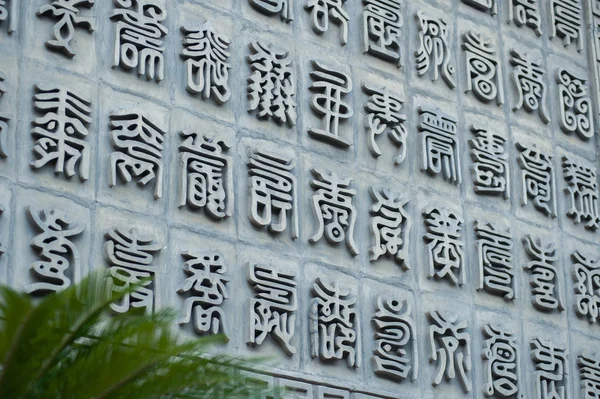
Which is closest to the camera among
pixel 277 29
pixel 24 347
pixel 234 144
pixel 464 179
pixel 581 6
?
pixel 24 347

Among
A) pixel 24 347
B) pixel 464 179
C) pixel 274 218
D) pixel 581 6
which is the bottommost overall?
pixel 24 347

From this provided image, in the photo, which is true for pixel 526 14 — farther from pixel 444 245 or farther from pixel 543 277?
pixel 444 245

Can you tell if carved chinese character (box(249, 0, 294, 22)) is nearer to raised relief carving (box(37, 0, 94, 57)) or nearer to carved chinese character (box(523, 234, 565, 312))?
raised relief carving (box(37, 0, 94, 57))

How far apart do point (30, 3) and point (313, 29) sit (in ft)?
5.91

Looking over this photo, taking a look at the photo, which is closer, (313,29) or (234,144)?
(234,144)

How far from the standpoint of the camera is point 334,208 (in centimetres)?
719

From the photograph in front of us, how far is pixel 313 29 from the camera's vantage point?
7562 millimetres

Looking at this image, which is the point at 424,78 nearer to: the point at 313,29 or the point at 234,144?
the point at 313,29

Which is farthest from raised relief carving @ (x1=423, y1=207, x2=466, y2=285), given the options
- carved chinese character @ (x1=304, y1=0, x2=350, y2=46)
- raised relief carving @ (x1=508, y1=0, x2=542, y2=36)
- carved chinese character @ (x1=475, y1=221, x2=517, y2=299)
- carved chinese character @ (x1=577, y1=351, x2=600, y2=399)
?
raised relief carving @ (x1=508, y1=0, x2=542, y2=36)

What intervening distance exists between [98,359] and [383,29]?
3903mm

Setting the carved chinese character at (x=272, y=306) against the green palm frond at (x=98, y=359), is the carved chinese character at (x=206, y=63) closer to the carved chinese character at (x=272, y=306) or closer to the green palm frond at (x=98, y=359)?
the carved chinese character at (x=272, y=306)

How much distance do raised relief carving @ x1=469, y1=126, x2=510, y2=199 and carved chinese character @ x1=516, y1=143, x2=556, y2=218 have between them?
148mm

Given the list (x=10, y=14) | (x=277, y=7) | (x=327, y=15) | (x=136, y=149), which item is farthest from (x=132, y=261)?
(x=327, y=15)

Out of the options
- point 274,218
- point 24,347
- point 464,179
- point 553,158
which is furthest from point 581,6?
point 24,347
